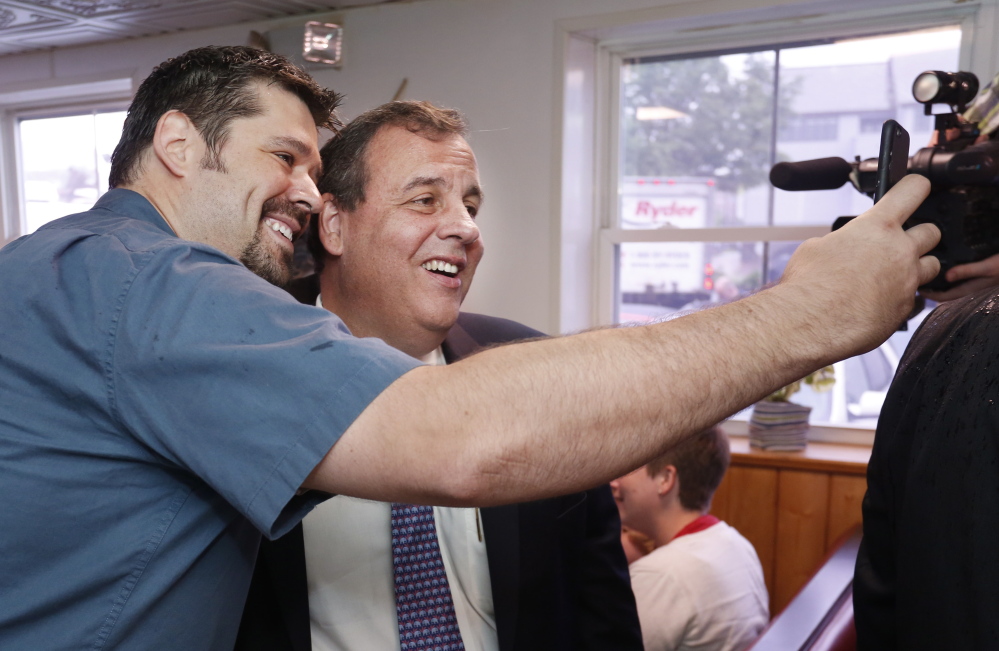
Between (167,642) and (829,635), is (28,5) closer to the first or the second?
(167,642)

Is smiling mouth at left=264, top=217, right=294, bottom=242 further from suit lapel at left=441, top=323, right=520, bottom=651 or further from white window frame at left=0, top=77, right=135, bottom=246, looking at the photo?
white window frame at left=0, top=77, right=135, bottom=246

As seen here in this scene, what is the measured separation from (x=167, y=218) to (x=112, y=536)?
403 millimetres

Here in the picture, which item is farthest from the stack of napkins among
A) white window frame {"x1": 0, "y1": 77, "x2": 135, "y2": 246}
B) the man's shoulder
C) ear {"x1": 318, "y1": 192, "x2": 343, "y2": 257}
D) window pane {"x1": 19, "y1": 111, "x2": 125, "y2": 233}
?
window pane {"x1": 19, "y1": 111, "x2": 125, "y2": 233}

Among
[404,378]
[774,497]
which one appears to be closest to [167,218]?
[404,378]

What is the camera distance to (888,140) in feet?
2.71

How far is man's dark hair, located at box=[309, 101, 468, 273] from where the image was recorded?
1.58 metres

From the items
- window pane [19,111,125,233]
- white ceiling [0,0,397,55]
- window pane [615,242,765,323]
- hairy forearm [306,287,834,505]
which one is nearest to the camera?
hairy forearm [306,287,834,505]

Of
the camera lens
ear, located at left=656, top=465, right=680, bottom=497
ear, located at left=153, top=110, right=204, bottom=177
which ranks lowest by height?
ear, located at left=656, top=465, right=680, bottom=497

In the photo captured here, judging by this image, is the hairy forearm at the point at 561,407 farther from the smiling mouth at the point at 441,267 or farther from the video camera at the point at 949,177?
the smiling mouth at the point at 441,267

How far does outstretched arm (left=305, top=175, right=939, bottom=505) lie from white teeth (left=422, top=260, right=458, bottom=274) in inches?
31.3

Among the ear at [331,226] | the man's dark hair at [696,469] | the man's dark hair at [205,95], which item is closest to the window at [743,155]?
the man's dark hair at [696,469]

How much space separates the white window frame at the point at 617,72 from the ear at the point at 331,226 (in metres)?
Result: 1.77

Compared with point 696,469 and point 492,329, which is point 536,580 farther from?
point 696,469

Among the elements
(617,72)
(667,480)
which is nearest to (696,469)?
(667,480)
